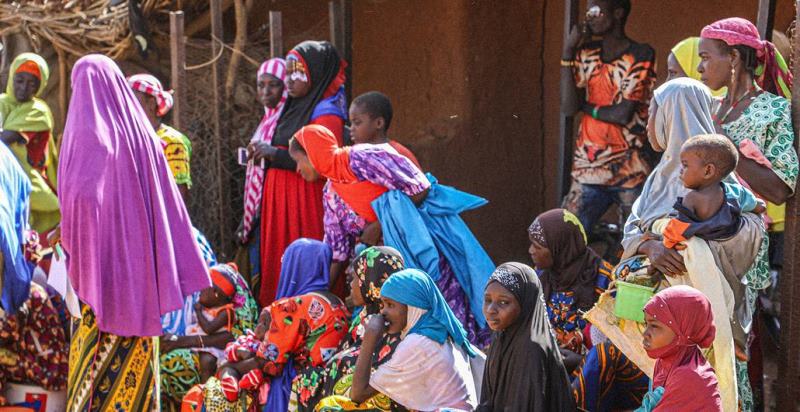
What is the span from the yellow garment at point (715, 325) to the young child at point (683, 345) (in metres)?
0.40

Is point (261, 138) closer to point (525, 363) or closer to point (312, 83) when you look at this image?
point (312, 83)

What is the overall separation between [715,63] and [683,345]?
163 cm

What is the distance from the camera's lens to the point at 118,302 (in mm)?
5164

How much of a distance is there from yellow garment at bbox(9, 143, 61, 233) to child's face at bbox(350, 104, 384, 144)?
2.09 m

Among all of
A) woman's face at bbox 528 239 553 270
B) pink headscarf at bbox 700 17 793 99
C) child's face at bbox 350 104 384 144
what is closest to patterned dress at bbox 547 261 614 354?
woman's face at bbox 528 239 553 270

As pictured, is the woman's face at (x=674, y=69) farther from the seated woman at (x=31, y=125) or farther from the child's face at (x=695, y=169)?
the seated woman at (x=31, y=125)

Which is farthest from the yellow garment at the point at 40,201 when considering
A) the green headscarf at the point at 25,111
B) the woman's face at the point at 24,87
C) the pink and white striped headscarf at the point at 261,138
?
the pink and white striped headscarf at the point at 261,138

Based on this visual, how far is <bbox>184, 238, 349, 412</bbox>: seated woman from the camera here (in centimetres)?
559

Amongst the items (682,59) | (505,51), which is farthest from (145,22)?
(682,59)

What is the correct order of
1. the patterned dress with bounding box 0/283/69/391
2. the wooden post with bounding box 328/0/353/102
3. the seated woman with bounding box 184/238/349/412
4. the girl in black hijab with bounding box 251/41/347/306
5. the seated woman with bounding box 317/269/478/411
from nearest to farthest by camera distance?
the seated woman with bounding box 317/269/478/411, the seated woman with bounding box 184/238/349/412, the patterned dress with bounding box 0/283/69/391, the girl in black hijab with bounding box 251/41/347/306, the wooden post with bounding box 328/0/353/102

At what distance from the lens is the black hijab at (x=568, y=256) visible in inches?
212

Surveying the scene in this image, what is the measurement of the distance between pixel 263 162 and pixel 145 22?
1.69 metres

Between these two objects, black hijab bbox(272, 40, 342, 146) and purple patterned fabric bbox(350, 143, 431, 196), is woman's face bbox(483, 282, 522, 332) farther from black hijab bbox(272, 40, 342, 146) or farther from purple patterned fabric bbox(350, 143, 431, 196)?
black hijab bbox(272, 40, 342, 146)

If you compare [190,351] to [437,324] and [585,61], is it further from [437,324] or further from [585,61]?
[585,61]
